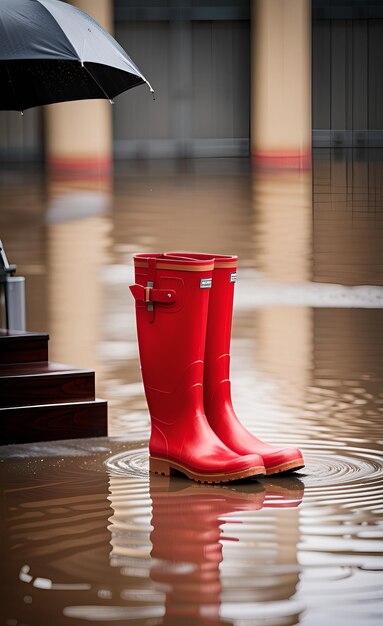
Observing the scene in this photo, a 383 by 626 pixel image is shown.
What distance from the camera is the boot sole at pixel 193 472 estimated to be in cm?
424

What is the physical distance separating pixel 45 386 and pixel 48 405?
95 mm

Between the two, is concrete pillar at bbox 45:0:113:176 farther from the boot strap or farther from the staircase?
the boot strap

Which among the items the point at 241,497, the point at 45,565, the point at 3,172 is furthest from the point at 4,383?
the point at 3,172

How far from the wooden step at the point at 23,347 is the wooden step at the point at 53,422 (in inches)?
18.2

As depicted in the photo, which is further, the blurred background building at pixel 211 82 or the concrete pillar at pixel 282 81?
the blurred background building at pixel 211 82

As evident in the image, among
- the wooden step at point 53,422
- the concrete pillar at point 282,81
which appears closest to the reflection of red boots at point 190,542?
the wooden step at point 53,422

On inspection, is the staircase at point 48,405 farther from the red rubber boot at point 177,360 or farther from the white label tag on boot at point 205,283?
A: the white label tag on boot at point 205,283

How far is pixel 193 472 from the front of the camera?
435 centimetres

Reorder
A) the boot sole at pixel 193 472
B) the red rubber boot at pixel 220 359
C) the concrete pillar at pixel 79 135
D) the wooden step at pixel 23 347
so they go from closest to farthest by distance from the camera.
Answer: the boot sole at pixel 193 472 → the red rubber boot at pixel 220 359 → the wooden step at pixel 23 347 → the concrete pillar at pixel 79 135

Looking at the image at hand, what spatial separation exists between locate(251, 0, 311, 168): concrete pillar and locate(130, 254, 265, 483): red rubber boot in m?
22.8

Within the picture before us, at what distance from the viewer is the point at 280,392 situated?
6004 mm

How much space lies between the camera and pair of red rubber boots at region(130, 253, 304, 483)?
436cm

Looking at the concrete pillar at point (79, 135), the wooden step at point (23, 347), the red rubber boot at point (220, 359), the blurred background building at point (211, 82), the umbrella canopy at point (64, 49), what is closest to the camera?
the red rubber boot at point (220, 359)

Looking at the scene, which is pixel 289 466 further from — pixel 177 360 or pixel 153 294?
pixel 153 294
